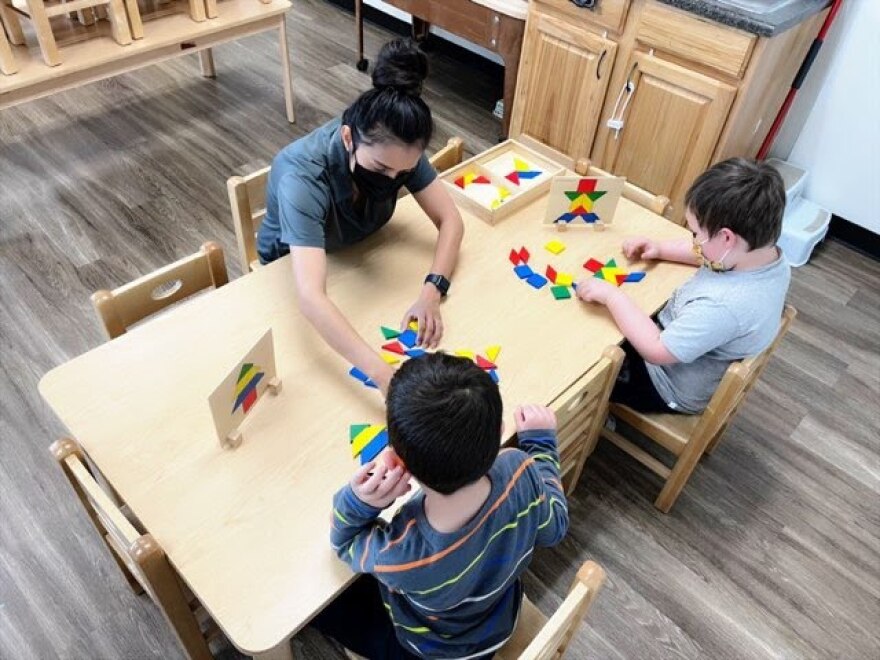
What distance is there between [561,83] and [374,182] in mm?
1654

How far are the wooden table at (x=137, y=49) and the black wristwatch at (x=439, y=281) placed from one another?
1907 mm

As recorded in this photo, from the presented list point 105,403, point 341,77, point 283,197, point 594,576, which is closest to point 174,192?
point 341,77

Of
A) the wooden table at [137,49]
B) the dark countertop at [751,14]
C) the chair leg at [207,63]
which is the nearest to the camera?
the dark countertop at [751,14]

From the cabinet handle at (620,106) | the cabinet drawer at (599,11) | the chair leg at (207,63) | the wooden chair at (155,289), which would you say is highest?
the cabinet drawer at (599,11)

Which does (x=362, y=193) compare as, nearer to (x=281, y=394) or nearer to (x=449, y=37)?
(x=281, y=394)

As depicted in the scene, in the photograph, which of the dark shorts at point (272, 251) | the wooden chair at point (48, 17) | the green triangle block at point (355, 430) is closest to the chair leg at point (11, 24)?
the wooden chair at point (48, 17)

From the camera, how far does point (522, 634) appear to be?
1171 millimetres

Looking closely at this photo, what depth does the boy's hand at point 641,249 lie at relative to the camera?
1.59 metres

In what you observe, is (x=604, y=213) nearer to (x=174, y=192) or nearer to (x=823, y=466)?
(x=823, y=466)

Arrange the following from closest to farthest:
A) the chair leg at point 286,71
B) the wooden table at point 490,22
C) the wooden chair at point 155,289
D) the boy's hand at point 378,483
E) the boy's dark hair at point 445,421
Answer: the boy's dark hair at point 445,421 < the boy's hand at point 378,483 < the wooden chair at point 155,289 < the wooden table at point 490,22 < the chair leg at point 286,71

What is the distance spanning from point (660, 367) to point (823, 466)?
88cm

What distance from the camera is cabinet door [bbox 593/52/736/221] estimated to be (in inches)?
93.0

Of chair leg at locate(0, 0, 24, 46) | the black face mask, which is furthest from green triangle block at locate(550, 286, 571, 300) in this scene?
chair leg at locate(0, 0, 24, 46)

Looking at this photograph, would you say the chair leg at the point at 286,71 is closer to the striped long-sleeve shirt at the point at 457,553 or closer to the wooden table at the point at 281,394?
the wooden table at the point at 281,394
